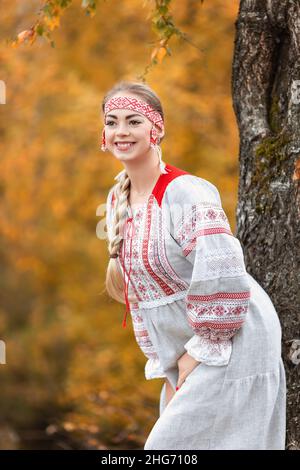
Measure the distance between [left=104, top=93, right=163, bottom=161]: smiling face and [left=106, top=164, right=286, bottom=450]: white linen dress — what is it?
0.15 meters

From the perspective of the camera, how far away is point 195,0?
9133 mm

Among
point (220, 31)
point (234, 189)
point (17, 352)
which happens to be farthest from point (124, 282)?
point (17, 352)

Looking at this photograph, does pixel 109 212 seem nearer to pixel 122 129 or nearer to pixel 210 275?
Answer: pixel 122 129

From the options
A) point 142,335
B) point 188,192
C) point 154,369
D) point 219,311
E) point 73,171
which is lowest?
point 154,369

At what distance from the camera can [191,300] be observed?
3.20 metres

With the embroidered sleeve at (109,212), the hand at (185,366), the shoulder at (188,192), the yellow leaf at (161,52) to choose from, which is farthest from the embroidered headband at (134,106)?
the yellow leaf at (161,52)

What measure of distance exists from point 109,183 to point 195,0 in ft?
8.38

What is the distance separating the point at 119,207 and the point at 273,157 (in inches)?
30.9

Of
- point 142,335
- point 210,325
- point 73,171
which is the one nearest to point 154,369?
point 142,335

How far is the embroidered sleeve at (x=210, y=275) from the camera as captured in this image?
3.14 m

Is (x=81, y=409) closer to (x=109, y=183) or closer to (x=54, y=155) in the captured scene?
(x=109, y=183)

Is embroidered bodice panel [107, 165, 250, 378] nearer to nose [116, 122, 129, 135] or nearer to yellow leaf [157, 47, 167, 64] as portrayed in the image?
nose [116, 122, 129, 135]

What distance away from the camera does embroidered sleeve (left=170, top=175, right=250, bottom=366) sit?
314 centimetres

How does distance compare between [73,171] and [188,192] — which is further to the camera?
[73,171]
